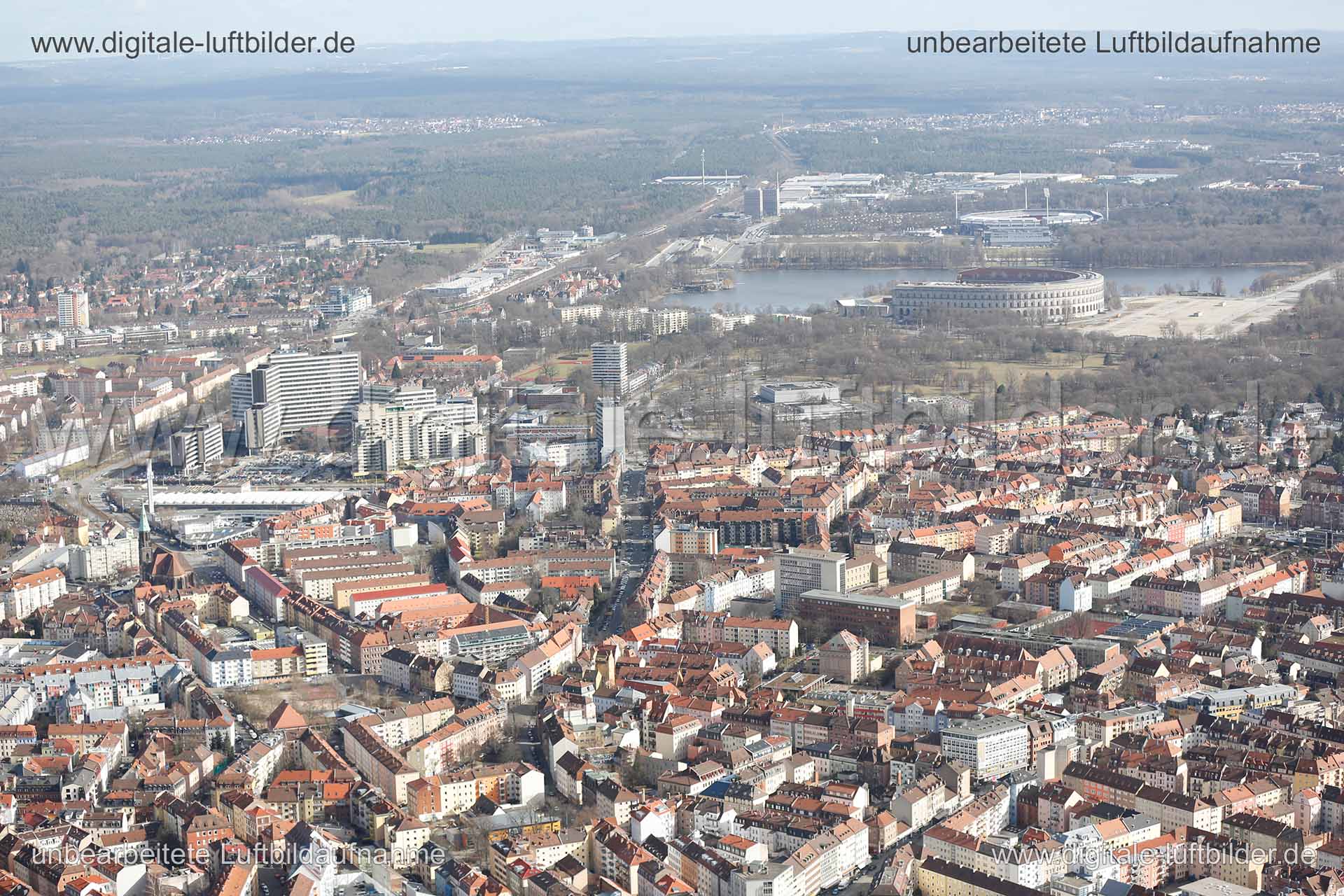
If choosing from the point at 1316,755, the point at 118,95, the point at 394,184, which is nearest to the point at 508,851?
the point at 1316,755

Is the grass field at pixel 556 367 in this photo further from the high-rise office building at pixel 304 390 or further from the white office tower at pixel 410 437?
the white office tower at pixel 410 437

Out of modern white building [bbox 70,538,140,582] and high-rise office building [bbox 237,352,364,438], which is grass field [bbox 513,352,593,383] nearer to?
high-rise office building [bbox 237,352,364,438]

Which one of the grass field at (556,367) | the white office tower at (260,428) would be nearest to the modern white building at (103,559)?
the white office tower at (260,428)

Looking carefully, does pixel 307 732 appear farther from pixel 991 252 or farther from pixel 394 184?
pixel 394 184

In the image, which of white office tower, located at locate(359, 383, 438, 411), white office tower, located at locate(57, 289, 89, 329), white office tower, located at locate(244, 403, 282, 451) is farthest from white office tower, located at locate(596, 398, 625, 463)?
white office tower, located at locate(57, 289, 89, 329)

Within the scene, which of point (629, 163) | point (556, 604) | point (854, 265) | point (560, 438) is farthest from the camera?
point (629, 163)

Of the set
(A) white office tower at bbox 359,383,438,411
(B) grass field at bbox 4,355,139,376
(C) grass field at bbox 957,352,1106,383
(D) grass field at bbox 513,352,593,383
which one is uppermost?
(A) white office tower at bbox 359,383,438,411
